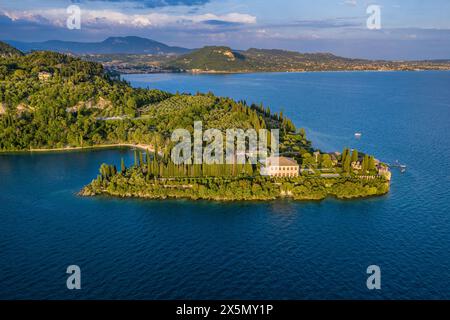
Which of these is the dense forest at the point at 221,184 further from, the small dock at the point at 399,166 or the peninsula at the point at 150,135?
the small dock at the point at 399,166

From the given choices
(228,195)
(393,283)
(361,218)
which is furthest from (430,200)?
(228,195)

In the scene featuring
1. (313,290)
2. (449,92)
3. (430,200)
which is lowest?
(313,290)

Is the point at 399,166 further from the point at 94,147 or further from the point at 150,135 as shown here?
the point at 94,147

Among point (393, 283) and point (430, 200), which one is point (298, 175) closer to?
point (430, 200)

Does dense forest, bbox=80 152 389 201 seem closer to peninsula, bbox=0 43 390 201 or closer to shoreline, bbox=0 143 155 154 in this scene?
peninsula, bbox=0 43 390 201

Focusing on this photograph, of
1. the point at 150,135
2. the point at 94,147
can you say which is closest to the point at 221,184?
the point at 150,135

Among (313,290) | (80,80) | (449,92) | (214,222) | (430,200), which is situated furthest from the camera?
(449,92)

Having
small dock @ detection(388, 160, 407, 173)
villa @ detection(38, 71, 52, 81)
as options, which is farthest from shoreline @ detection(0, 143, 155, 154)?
small dock @ detection(388, 160, 407, 173)

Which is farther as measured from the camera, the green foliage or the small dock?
the small dock
